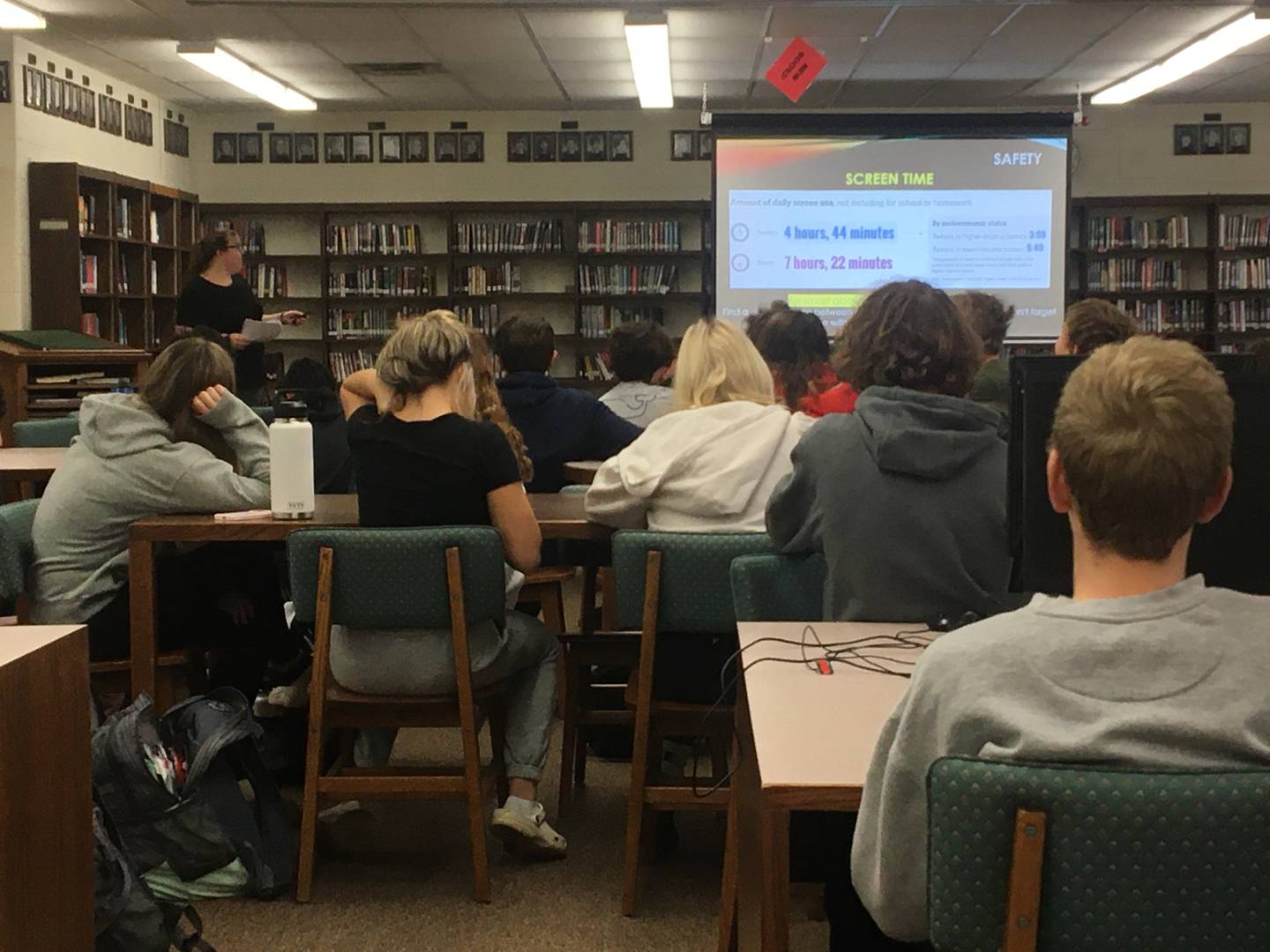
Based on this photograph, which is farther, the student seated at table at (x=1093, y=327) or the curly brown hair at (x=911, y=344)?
the student seated at table at (x=1093, y=327)

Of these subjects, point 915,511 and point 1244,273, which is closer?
point 915,511

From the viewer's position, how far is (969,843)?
115 centimetres

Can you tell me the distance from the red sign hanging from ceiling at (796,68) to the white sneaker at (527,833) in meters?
4.24

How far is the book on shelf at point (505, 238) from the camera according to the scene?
10.4 metres

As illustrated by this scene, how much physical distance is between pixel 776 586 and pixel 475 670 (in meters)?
0.78

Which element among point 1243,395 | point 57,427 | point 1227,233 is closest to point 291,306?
point 57,427

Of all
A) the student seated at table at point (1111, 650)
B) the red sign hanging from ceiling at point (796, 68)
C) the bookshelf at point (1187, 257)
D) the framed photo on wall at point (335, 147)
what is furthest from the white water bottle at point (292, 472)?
the bookshelf at point (1187, 257)

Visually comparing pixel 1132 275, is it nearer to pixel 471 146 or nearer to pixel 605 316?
pixel 605 316

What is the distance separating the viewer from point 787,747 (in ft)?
4.90

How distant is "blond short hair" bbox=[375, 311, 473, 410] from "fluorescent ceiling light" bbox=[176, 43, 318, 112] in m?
5.29

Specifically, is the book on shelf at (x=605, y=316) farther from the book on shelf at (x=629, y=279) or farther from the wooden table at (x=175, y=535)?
the wooden table at (x=175, y=535)

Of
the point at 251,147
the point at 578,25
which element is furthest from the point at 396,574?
the point at 251,147

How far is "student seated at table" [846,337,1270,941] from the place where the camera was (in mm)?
1149

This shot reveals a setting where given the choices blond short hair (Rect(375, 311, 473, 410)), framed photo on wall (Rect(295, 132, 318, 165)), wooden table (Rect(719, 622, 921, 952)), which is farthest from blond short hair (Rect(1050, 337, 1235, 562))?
framed photo on wall (Rect(295, 132, 318, 165))
